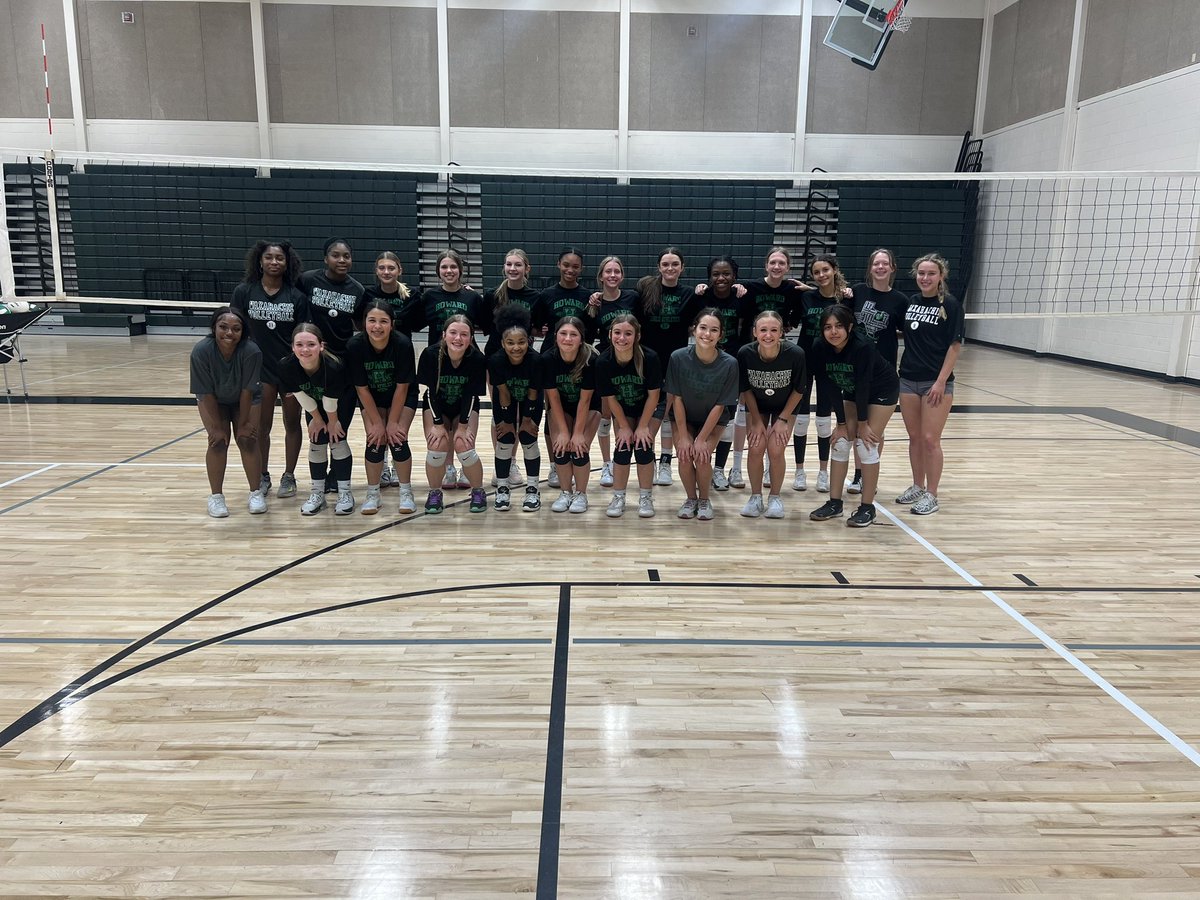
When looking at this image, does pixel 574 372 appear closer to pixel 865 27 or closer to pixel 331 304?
pixel 331 304

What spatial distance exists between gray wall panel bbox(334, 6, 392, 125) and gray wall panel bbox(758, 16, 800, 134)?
621 cm

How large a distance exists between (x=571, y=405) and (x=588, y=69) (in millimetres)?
10539

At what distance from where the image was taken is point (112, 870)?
6.05ft

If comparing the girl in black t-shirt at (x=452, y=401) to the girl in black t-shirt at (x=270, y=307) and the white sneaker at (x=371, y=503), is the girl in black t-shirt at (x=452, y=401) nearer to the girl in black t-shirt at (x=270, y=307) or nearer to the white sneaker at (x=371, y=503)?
the white sneaker at (x=371, y=503)

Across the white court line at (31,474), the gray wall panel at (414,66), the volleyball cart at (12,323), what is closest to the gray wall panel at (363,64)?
the gray wall panel at (414,66)

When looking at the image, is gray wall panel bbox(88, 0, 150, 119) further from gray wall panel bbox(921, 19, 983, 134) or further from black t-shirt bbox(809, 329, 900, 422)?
black t-shirt bbox(809, 329, 900, 422)

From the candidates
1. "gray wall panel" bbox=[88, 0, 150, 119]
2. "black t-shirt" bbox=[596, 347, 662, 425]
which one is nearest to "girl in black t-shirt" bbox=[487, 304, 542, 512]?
"black t-shirt" bbox=[596, 347, 662, 425]

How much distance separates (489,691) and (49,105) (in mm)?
14446

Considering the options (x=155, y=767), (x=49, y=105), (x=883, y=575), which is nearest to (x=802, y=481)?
(x=883, y=575)

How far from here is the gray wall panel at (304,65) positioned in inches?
513

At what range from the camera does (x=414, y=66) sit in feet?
43.2

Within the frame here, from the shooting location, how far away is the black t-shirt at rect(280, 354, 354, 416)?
4.31m

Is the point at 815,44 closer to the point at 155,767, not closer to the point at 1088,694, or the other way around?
the point at 1088,694

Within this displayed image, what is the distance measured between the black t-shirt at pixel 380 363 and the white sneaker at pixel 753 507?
204 centimetres
